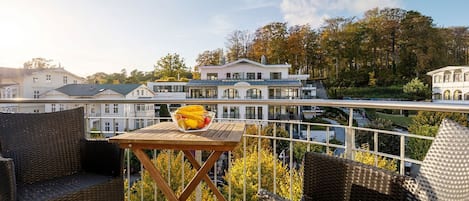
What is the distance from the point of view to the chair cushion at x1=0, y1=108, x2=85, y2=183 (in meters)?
1.67

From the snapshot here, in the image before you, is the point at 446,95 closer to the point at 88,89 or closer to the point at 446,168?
the point at 88,89

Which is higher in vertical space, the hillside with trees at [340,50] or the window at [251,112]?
the hillside with trees at [340,50]

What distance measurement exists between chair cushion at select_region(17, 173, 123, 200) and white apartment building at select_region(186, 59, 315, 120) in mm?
15238

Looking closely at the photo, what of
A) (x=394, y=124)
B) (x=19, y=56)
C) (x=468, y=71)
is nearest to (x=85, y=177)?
(x=394, y=124)

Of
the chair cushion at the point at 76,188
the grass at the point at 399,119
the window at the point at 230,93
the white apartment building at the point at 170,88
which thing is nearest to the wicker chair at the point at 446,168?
the chair cushion at the point at 76,188

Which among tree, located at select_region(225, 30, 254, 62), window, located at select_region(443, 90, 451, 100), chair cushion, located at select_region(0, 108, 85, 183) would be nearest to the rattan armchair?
chair cushion, located at select_region(0, 108, 85, 183)

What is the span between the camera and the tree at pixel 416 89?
66.1 ft

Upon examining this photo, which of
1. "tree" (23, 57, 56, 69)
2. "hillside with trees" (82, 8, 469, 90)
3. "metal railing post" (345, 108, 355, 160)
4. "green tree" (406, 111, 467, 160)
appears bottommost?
"green tree" (406, 111, 467, 160)

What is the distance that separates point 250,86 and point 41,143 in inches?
738

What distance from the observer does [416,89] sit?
2131 cm

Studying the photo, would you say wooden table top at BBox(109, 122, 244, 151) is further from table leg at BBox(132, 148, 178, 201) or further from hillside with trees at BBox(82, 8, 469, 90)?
hillside with trees at BBox(82, 8, 469, 90)

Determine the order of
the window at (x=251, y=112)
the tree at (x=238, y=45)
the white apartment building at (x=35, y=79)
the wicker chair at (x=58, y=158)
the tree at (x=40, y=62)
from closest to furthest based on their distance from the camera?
the wicker chair at (x=58, y=158)
the white apartment building at (x=35, y=79)
the tree at (x=40, y=62)
the window at (x=251, y=112)
the tree at (x=238, y=45)

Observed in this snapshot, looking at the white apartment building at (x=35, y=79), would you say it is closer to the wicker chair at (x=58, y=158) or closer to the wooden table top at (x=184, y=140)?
the wicker chair at (x=58, y=158)

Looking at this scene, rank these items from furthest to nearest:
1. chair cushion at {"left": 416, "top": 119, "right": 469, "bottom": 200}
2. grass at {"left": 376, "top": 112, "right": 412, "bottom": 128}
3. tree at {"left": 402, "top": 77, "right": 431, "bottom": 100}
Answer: tree at {"left": 402, "top": 77, "right": 431, "bottom": 100} → grass at {"left": 376, "top": 112, "right": 412, "bottom": 128} → chair cushion at {"left": 416, "top": 119, "right": 469, "bottom": 200}
